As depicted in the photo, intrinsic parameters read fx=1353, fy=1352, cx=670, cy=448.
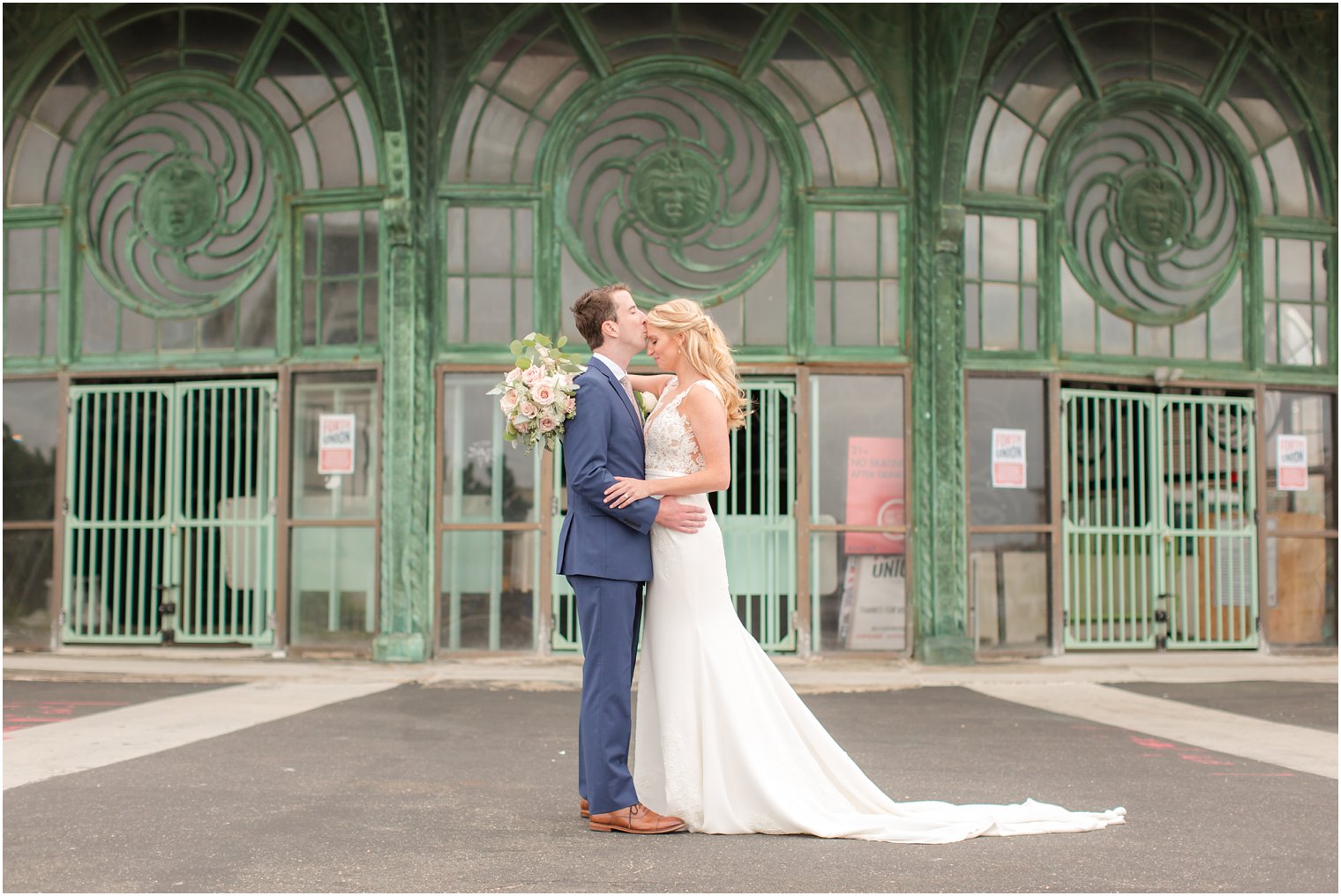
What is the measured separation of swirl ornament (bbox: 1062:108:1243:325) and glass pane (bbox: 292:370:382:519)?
6.25 metres

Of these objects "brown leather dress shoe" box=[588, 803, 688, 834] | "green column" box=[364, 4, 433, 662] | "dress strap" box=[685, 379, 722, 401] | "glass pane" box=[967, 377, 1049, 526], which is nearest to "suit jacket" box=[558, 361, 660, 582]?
"dress strap" box=[685, 379, 722, 401]

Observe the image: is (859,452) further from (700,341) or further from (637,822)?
(637,822)

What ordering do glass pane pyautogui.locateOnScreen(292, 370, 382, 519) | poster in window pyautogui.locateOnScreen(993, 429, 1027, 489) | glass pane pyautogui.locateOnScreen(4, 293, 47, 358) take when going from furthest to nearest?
glass pane pyautogui.locateOnScreen(4, 293, 47, 358), poster in window pyautogui.locateOnScreen(993, 429, 1027, 489), glass pane pyautogui.locateOnScreen(292, 370, 382, 519)

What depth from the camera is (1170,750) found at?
6977 mm

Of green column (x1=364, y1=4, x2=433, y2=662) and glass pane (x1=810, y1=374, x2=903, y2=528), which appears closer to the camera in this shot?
green column (x1=364, y1=4, x2=433, y2=662)

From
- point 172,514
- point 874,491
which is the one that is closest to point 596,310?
point 874,491

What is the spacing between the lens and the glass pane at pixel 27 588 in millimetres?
Result: 11703

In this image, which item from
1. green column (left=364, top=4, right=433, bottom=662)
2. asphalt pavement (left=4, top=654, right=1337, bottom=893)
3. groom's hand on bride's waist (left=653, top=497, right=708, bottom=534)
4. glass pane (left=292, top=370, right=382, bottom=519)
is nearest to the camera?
asphalt pavement (left=4, top=654, right=1337, bottom=893)

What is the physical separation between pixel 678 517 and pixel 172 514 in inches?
310

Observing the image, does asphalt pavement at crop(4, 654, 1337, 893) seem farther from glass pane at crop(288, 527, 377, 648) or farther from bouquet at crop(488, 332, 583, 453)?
glass pane at crop(288, 527, 377, 648)

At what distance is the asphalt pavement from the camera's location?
162 inches

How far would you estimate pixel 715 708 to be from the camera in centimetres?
486

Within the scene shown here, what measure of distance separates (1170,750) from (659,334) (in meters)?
3.82

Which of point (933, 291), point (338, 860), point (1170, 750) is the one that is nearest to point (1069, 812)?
point (1170, 750)
